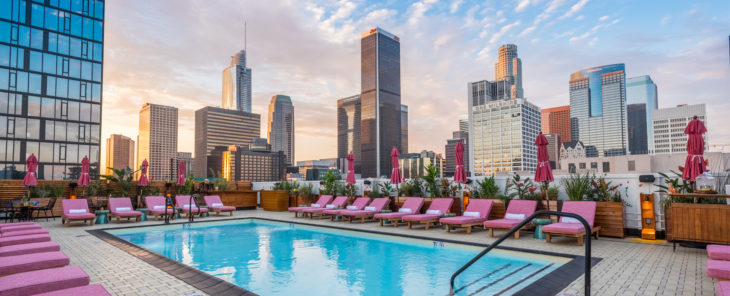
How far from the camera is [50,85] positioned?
1234 inches

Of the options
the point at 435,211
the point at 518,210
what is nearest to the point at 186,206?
the point at 435,211

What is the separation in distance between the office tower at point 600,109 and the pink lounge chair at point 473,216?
164 m

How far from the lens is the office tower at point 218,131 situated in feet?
427

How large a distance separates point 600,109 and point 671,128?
60665 millimetres

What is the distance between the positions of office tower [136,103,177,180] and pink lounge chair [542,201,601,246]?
544ft

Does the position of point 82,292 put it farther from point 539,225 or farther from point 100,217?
point 100,217

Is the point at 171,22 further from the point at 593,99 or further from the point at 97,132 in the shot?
the point at 593,99

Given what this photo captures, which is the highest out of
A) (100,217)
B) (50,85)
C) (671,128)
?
(671,128)

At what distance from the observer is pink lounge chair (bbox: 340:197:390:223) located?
11742mm

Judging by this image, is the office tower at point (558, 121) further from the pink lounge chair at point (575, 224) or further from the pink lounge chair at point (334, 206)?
the pink lounge chair at point (575, 224)

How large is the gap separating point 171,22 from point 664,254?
2080 cm

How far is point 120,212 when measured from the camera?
12.5 metres

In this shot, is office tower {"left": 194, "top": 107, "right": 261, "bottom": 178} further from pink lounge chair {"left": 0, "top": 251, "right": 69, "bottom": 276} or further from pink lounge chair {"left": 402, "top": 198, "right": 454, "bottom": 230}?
pink lounge chair {"left": 0, "top": 251, "right": 69, "bottom": 276}


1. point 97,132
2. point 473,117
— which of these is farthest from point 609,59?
point 97,132
